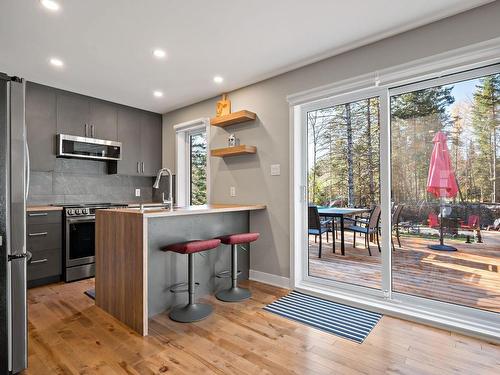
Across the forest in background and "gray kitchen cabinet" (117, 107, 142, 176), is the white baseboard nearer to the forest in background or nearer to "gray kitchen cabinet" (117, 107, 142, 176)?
the forest in background

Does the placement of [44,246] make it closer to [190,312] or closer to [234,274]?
[190,312]

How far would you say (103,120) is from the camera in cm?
420

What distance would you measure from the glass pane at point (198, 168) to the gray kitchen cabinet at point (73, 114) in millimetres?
1502

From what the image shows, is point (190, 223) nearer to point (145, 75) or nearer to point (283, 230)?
point (283, 230)

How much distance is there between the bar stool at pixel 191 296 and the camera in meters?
2.34

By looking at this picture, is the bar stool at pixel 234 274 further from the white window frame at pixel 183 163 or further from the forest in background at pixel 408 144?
the white window frame at pixel 183 163

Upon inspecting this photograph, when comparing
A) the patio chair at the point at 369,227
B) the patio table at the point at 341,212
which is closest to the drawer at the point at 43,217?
the patio table at the point at 341,212

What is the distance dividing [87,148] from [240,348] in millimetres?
3378

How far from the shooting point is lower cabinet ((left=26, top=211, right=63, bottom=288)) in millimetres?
3225

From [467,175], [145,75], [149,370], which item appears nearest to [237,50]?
[145,75]

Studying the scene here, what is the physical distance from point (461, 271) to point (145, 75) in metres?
3.71

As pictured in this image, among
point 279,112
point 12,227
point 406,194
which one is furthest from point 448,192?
point 12,227

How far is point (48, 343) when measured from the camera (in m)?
2.04

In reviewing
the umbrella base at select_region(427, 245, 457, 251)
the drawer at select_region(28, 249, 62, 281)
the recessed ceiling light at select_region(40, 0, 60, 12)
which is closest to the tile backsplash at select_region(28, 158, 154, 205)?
the drawer at select_region(28, 249, 62, 281)
